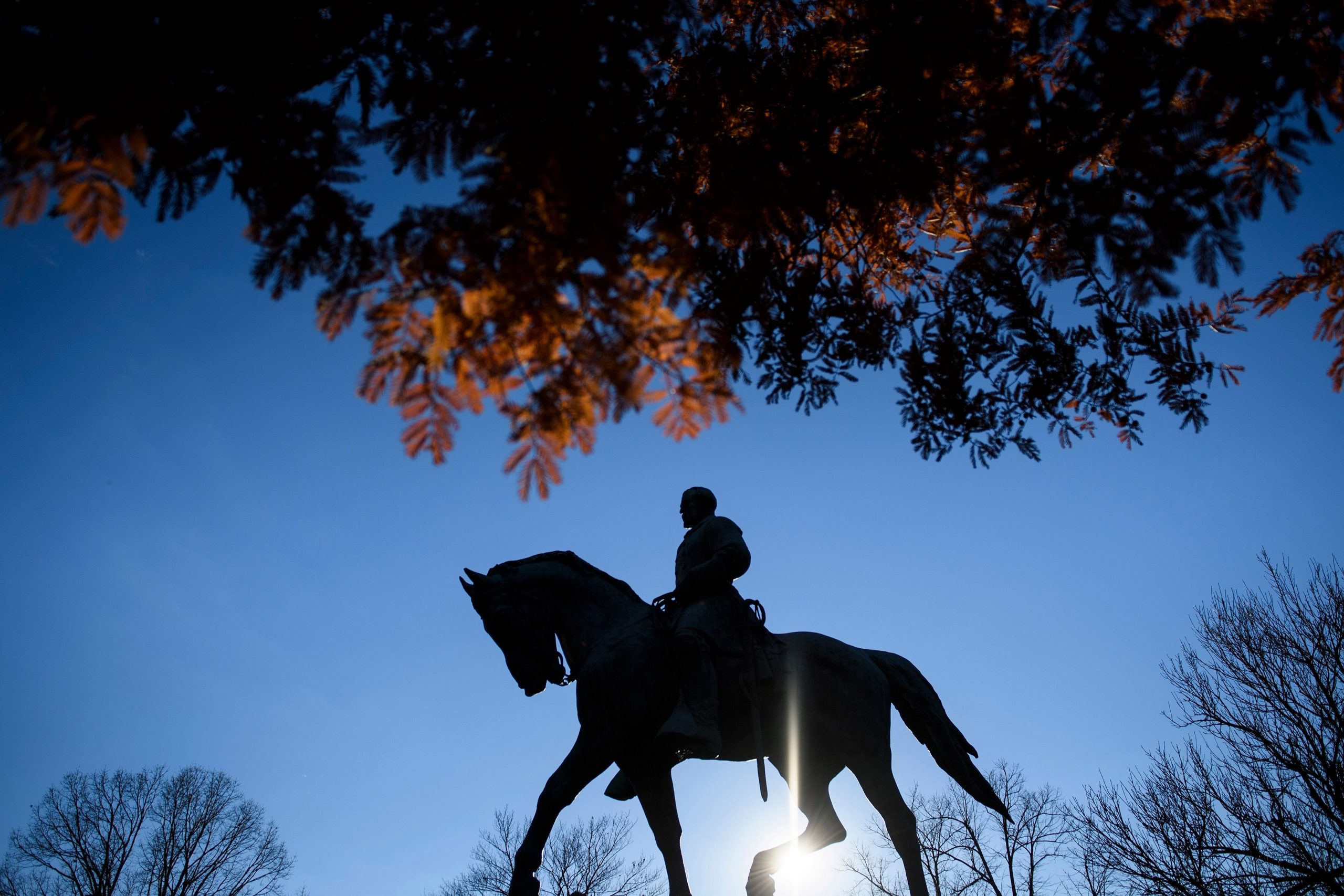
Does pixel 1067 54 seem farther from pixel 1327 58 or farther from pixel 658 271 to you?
pixel 658 271

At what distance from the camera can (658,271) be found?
3.06 m

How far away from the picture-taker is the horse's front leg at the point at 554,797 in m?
5.23

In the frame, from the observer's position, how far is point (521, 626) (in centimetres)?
627

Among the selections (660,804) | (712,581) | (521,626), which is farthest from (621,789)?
(712,581)

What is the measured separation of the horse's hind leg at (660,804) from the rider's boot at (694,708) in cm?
47

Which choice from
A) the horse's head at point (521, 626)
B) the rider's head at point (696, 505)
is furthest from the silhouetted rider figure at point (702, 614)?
the horse's head at point (521, 626)

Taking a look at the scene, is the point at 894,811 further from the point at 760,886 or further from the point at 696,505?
the point at 696,505

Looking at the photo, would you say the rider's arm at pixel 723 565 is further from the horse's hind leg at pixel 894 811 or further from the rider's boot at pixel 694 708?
the horse's hind leg at pixel 894 811

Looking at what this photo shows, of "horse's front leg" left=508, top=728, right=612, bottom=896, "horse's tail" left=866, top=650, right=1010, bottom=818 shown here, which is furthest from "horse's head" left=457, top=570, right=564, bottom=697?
"horse's tail" left=866, top=650, right=1010, bottom=818

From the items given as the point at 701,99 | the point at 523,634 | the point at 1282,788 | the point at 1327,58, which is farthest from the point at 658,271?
the point at 1282,788

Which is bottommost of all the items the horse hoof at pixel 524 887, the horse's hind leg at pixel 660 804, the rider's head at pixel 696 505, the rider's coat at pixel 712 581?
the horse hoof at pixel 524 887

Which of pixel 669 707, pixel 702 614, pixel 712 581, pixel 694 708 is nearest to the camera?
pixel 694 708

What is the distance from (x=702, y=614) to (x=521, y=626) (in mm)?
1344

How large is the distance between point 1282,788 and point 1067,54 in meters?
13.1
